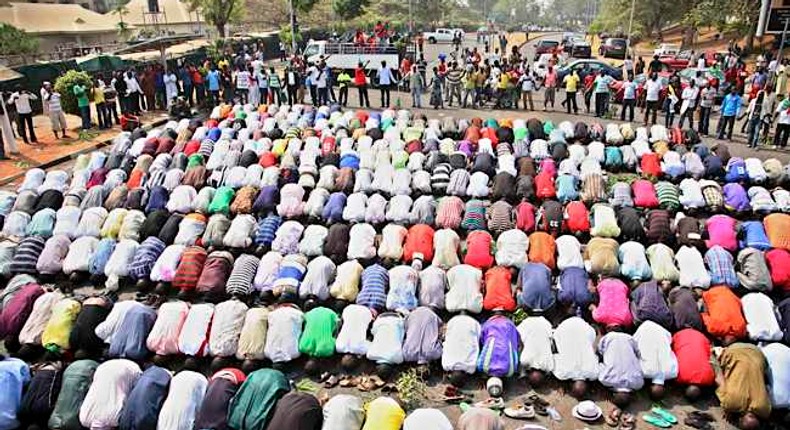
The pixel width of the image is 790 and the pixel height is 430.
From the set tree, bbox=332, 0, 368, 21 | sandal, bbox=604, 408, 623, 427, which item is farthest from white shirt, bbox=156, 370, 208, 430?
tree, bbox=332, 0, 368, 21

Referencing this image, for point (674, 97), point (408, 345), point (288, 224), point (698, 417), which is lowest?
point (698, 417)

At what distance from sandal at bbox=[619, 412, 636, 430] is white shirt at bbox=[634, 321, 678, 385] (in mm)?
519

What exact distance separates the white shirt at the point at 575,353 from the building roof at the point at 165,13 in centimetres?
5100

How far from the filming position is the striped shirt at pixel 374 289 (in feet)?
26.6

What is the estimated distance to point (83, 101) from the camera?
17.5 m

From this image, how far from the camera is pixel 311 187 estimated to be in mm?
11984

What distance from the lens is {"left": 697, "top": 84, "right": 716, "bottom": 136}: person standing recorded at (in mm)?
15594

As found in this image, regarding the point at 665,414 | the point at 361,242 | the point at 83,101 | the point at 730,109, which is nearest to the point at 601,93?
the point at 730,109

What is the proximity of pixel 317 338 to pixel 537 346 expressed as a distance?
8.92 feet

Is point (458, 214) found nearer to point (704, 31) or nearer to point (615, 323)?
point (615, 323)

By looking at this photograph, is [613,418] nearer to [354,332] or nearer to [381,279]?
[354,332]

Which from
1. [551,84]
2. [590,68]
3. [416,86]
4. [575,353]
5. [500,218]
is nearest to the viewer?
[575,353]

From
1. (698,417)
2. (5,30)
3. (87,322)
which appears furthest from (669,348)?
(5,30)

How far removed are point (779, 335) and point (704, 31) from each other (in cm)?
4292
